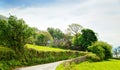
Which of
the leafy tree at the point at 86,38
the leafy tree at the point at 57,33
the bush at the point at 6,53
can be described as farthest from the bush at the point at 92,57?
the leafy tree at the point at 57,33

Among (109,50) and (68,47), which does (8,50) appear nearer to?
(109,50)

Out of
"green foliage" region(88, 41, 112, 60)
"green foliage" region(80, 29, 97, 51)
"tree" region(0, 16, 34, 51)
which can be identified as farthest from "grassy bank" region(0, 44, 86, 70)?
"green foliage" region(80, 29, 97, 51)

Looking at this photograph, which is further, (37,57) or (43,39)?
(43,39)

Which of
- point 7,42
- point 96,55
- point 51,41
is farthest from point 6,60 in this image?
point 51,41

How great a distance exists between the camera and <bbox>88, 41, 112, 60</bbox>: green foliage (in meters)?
72.0

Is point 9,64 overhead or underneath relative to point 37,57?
underneath

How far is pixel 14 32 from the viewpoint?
41.1 m

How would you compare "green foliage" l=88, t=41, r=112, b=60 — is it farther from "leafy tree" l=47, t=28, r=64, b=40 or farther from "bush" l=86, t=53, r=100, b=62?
"leafy tree" l=47, t=28, r=64, b=40

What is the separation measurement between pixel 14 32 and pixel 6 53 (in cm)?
478

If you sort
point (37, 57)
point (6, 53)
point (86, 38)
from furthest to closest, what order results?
point (86, 38) → point (37, 57) → point (6, 53)

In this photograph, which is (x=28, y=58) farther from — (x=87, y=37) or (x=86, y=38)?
(x=86, y=38)

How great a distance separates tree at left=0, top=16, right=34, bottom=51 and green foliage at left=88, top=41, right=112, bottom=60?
33.5m

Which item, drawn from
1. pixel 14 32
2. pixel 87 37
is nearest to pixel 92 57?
pixel 87 37

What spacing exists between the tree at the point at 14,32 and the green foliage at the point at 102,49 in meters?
33.5
